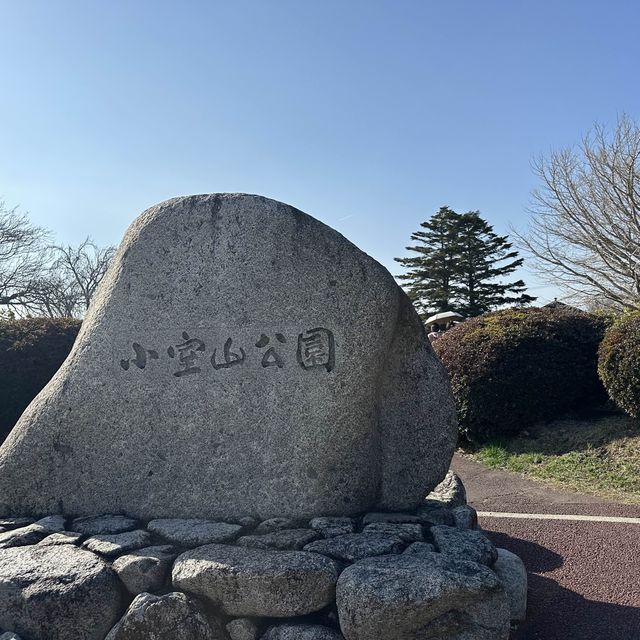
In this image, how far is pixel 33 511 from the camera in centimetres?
396

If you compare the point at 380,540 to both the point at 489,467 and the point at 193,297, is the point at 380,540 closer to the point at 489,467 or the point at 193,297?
the point at 193,297

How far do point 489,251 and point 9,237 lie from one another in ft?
78.2

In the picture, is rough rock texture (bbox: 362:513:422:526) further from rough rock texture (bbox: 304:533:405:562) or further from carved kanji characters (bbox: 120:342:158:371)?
carved kanji characters (bbox: 120:342:158:371)

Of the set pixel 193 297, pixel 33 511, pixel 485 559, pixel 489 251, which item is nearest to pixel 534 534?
pixel 485 559

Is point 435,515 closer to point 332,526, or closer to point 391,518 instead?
point 391,518

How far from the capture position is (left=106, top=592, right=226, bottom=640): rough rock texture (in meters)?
2.90

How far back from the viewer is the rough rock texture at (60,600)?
2990 mm

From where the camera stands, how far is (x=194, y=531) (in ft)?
11.6

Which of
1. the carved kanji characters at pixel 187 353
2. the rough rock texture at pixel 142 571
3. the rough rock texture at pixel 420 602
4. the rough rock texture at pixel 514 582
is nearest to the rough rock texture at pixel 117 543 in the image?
the rough rock texture at pixel 142 571

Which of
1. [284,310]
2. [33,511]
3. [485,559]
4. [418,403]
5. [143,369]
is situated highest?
[284,310]

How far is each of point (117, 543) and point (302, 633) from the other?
3.70 ft

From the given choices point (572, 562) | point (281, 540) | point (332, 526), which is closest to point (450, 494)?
point (572, 562)

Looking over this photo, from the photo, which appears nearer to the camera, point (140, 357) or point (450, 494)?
point (140, 357)

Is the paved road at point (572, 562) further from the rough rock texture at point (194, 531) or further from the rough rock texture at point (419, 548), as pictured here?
the rough rock texture at point (194, 531)
